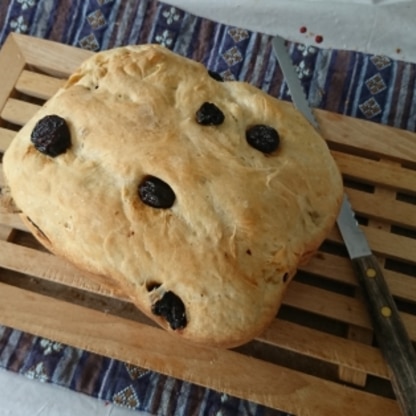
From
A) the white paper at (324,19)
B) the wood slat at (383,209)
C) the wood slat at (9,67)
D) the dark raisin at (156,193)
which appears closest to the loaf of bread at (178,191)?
the dark raisin at (156,193)

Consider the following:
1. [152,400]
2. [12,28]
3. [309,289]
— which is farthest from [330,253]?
[12,28]

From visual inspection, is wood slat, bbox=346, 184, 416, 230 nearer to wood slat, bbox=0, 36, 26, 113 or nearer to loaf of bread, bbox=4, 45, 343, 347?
loaf of bread, bbox=4, 45, 343, 347

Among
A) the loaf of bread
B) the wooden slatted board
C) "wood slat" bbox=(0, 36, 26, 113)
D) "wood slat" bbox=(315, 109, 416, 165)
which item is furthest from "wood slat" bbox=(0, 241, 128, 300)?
"wood slat" bbox=(315, 109, 416, 165)

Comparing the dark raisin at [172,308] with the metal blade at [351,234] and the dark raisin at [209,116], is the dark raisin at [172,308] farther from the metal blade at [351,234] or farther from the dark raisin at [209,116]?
the metal blade at [351,234]

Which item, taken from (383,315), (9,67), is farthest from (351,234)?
(9,67)

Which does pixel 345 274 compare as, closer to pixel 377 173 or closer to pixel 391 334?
pixel 391 334

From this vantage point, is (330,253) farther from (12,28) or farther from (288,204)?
(12,28)
